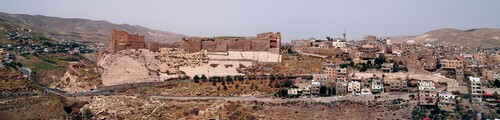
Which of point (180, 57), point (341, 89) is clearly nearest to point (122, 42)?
point (180, 57)

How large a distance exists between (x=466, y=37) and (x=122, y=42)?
9160 centimetres

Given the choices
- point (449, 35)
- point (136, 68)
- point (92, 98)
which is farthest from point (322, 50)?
point (449, 35)

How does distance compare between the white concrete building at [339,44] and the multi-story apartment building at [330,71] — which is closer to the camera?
the multi-story apartment building at [330,71]

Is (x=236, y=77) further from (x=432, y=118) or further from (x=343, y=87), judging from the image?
(x=432, y=118)

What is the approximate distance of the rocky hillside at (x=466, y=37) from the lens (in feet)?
347

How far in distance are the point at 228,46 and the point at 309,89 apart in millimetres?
12020

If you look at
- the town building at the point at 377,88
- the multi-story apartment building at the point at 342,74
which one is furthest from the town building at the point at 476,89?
the multi-story apartment building at the point at 342,74

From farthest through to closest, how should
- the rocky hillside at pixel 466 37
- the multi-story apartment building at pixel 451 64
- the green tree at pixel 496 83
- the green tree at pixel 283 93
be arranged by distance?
the rocky hillside at pixel 466 37, the multi-story apartment building at pixel 451 64, the green tree at pixel 496 83, the green tree at pixel 283 93

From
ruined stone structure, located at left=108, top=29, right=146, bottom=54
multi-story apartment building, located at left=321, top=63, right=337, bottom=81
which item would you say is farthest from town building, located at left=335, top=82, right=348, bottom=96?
ruined stone structure, located at left=108, top=29, right=146, bottom=54

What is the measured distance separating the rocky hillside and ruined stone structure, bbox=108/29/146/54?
77619mm

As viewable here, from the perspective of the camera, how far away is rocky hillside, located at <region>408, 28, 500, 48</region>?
10564cm

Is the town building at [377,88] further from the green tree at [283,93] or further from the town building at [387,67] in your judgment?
the green tree at [283,93]

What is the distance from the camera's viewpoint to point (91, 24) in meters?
153

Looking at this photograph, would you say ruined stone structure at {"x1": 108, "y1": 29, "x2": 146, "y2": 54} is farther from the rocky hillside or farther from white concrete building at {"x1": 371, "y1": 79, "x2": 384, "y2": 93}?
the rocky hillside
